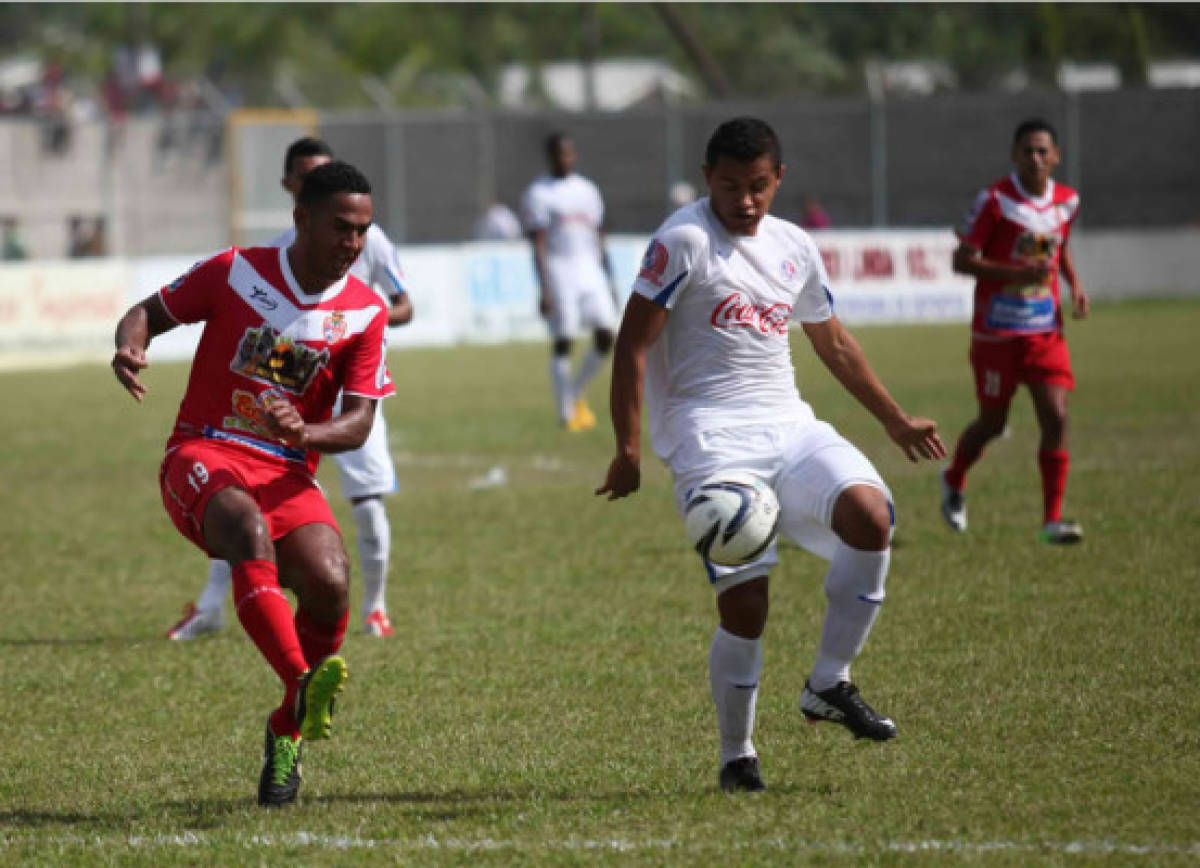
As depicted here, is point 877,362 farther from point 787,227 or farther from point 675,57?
point 675,57

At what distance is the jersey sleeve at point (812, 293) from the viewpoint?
21.7 feet

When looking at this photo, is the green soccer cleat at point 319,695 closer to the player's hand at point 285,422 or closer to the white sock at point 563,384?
the player's hand at point 285,422

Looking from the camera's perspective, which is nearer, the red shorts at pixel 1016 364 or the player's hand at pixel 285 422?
the player's hand at pixel 285 422

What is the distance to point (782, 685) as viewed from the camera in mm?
7992

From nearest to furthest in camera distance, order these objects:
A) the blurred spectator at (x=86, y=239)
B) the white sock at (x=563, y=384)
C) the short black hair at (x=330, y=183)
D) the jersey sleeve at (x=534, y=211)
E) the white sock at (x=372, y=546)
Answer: the short black hair at (x=330, y=183) → the white sock at (x=372, y=546) → the white sock at (x=563, y=384) → the jersey sleeve at (x=534, y=211) → the blurred spectator at (x=86, y=239)

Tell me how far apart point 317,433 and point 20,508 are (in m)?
8.78

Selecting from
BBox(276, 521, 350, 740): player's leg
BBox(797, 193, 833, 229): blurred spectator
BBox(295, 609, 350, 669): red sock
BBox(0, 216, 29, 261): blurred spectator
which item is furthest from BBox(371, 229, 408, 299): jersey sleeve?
BBox(0, 216, 29, 261): blurred spectator

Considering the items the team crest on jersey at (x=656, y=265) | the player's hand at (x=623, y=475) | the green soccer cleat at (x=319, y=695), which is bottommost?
the green soccer cleat at (x=319, y=695)

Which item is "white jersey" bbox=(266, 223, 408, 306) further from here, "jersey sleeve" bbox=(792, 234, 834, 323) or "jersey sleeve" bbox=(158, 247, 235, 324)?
"jersey sleeve" bbox=(792, 234, 834, 323)

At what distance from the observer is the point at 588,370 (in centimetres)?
1884

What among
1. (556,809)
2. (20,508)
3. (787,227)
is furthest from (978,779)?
(20,508)

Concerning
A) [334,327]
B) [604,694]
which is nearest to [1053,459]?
[604,694]

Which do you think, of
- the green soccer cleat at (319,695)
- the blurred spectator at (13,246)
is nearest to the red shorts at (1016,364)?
the green soccer cleat at (319,695)

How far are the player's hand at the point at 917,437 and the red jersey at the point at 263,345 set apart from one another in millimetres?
1718
